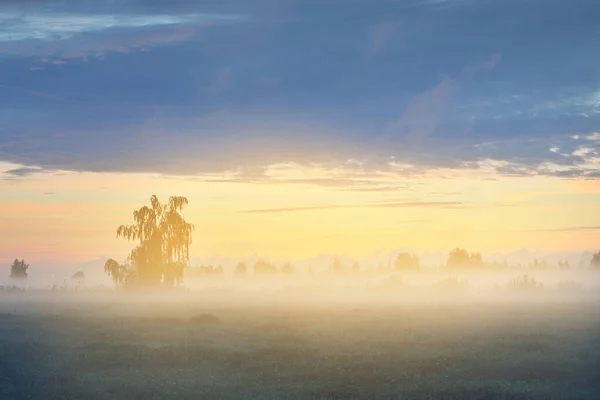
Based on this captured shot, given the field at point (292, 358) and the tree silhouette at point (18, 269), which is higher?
the tree silhouette at point (18, 269)

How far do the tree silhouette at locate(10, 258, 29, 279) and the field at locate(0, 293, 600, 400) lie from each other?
227 feet

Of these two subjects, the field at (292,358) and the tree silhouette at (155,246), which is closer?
the field at (292,358)

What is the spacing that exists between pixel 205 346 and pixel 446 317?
31.3m

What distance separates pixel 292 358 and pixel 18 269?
331 ft

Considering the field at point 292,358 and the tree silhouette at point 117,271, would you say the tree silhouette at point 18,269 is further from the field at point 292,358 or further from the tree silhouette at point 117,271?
the field at point 292,358

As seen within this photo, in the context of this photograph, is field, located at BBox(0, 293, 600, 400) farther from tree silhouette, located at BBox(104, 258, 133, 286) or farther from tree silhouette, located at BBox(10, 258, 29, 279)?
tree silhouette, located at BBox(10, 258, 29, 279)

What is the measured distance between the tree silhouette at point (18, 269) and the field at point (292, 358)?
69.3 m

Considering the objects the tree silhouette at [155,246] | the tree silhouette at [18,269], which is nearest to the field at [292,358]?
the tree silhouette at [155,246]

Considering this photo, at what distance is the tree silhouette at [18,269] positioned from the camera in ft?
423

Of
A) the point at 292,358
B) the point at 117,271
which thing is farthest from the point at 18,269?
the point at 292,358

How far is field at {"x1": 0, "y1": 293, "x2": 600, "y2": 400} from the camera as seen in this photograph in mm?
32781

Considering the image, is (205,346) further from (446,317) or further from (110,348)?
(446,317)

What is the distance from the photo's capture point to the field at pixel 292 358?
3278 cm

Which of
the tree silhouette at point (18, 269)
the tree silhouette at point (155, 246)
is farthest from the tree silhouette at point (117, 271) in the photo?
the tree silhouette at point (18, 269)
